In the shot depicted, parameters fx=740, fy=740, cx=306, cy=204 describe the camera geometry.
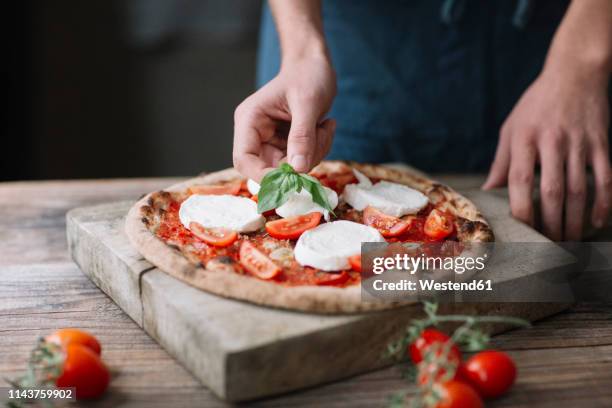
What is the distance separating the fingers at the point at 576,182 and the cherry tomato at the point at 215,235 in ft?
3.98

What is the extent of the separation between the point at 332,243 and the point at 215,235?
364mm

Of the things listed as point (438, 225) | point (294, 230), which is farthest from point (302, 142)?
point (438, 225)

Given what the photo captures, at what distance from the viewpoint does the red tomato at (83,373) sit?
5.55ft

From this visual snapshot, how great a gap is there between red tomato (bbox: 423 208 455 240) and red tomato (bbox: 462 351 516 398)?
0.59m

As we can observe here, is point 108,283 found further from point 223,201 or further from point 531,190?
point 531,190

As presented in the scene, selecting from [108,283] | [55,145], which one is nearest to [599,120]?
[108,283]

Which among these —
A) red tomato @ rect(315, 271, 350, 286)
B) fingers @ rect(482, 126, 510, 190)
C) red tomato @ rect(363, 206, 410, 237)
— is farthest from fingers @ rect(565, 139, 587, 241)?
red tomato @ rect(315, 271, 350, 286)

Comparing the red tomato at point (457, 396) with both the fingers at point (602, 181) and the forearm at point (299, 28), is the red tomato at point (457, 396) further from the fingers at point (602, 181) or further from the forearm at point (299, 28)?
the forearm at point (299, 28)

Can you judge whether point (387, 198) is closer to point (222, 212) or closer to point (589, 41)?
point (222, 212)

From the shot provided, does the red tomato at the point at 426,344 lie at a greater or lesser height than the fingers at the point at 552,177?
lesser

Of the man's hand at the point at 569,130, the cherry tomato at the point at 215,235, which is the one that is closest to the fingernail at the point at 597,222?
the man's hand at the point at 569,130

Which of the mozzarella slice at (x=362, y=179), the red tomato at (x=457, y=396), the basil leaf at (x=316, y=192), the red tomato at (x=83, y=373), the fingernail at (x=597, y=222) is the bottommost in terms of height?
the red tomato at (x=83, y=373)

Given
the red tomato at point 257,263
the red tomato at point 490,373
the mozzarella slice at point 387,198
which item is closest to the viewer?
the red tomato at point 490,373

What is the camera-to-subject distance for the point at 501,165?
286 centimetres
